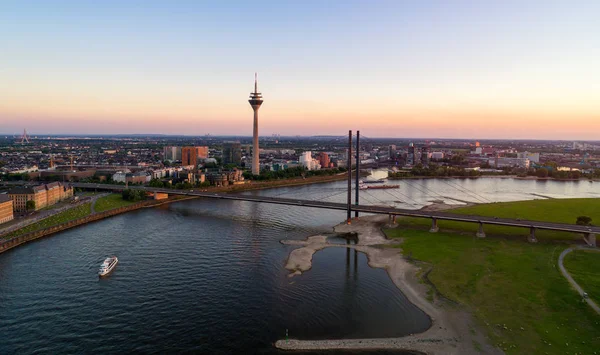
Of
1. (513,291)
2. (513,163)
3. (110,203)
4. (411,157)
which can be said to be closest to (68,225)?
(110,203)

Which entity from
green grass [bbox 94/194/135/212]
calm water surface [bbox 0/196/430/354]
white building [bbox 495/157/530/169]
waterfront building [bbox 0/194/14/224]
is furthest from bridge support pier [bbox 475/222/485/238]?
white building [bbox 495/157/530/169]

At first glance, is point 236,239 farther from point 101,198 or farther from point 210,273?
point 101,198

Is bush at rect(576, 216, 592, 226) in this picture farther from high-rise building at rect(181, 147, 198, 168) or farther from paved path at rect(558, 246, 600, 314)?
high-rise building at rect(181, 147, 198, 168)

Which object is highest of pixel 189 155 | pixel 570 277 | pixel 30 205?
pixel 189 155

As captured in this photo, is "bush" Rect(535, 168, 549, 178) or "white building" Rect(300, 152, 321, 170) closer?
"bush" Rect(535, 168, 549, 178)

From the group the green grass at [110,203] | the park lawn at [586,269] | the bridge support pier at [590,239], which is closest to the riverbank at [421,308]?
the park lawn at [586,269]

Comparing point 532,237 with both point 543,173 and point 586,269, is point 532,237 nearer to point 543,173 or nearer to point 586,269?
point 586,269
